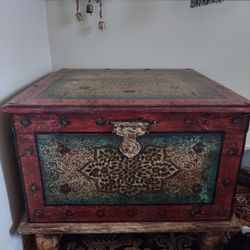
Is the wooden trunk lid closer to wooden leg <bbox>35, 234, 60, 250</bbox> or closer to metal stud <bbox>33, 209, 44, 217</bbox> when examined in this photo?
metal stud <bbox>33, 209, 44, 217</bbox>

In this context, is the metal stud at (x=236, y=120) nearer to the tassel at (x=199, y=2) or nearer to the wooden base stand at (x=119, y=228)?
the wooden base stand at (x=119, y=228)

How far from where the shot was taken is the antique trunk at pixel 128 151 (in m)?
0.84

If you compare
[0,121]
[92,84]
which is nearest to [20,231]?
[0,121]

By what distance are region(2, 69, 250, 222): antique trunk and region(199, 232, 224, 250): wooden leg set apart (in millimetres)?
76

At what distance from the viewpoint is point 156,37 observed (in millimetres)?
1489

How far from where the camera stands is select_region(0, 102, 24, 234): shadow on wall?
942mm

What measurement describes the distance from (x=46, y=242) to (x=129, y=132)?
1.80ft

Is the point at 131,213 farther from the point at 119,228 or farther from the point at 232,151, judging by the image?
the point at 232,151

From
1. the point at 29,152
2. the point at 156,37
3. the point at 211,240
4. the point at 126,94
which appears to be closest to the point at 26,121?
the point at 29,152

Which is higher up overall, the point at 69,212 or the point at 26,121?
the point at 26,121

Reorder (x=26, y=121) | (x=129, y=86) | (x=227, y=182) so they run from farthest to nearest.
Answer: (x=129, y=86)
(x=227, y=182)
(x=26, y=121)

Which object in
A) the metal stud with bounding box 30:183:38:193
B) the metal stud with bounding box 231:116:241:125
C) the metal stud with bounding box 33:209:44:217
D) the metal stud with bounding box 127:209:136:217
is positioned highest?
the metal stud with bounding box 231:116:241:125

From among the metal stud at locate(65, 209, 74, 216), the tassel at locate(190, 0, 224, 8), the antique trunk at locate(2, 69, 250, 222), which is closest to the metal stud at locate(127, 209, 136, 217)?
the antique trunk at locate(2, 69, 250, 222)

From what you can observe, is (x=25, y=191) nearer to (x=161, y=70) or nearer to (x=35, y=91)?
(x=35, y=91)
